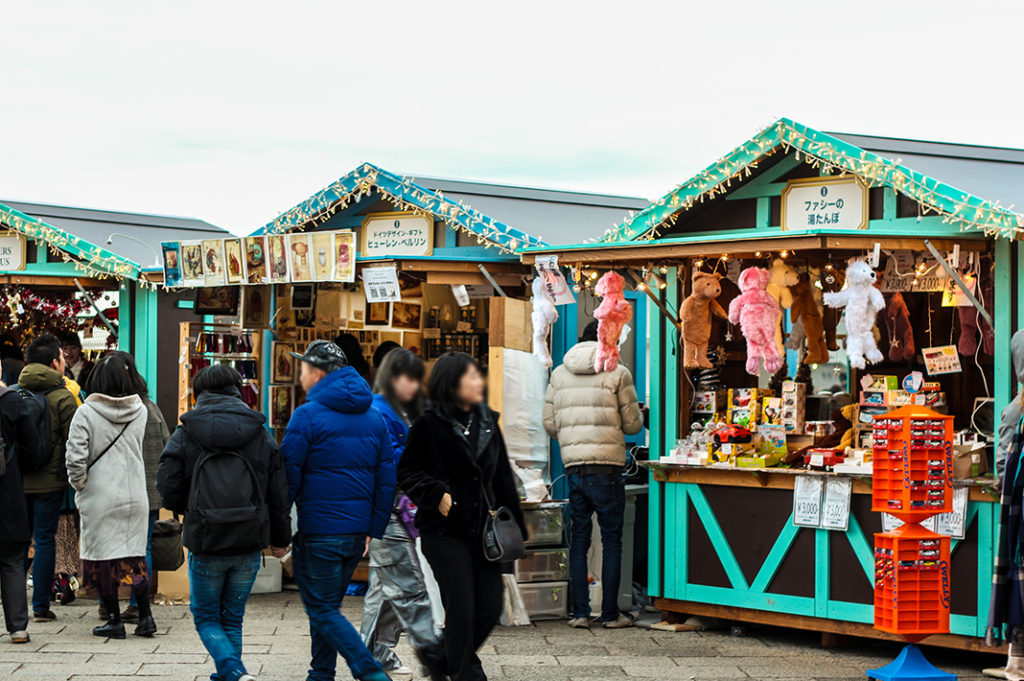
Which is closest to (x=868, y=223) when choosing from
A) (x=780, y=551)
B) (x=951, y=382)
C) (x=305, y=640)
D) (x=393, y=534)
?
(x=780, y=551)

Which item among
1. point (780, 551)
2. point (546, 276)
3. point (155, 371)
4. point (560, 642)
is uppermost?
point (546, 276)

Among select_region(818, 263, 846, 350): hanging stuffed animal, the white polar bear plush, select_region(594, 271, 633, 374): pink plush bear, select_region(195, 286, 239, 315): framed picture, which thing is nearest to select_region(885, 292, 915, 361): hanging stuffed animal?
select_region(818, 263, 846, 350): hanging stuffed animal

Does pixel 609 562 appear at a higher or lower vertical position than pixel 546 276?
lower

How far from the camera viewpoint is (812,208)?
8594 mm

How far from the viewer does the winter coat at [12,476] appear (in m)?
7.98

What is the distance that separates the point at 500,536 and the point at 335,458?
0.91 metres

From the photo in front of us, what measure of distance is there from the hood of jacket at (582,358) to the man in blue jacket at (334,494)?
3.00 metres

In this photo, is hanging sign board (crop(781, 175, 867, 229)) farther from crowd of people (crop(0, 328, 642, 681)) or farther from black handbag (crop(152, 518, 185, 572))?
black handbag (crop(152, 518, 185, 572))

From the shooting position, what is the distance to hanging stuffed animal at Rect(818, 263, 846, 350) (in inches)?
372

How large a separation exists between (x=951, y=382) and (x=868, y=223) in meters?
2.83

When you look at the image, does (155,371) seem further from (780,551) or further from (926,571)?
(926,571)

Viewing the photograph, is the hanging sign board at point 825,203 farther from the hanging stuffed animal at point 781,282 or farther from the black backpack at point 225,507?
the black backpack at point 225,507

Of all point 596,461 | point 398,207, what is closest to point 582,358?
point 596,461

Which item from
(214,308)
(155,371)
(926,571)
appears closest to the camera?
(926,571)
